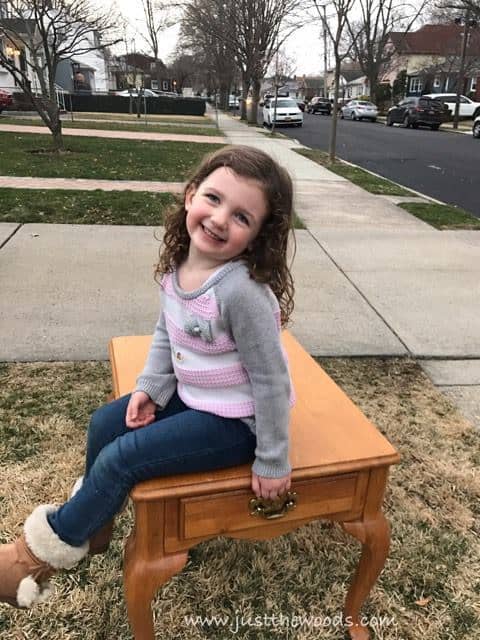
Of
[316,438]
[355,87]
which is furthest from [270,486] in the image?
[355,87]

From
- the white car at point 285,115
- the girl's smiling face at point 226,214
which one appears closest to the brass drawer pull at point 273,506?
the girl's smiling face at point 226,214

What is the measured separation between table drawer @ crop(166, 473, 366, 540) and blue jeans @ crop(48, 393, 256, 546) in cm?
9

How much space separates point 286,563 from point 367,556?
1.39 ft

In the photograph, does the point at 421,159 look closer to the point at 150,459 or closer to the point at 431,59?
the point at 150,459

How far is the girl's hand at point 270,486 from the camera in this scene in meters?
1.49

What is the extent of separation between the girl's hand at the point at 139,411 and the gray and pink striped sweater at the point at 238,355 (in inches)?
7.2

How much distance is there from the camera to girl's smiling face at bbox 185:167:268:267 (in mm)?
1483

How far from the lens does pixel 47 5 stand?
482 inches

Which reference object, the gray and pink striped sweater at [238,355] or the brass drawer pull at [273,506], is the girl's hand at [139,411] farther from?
the brass drawer pull at [273,506]

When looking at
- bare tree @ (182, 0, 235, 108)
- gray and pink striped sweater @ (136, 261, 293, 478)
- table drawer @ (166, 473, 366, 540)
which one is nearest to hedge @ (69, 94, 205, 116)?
bare tree @ (182, 0, 235, 108)

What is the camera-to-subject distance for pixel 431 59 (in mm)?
56969

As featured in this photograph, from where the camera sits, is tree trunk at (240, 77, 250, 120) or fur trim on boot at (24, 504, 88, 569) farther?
tree trunk at (240, 77, 250, 120)

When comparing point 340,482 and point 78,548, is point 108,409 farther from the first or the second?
point 340,482

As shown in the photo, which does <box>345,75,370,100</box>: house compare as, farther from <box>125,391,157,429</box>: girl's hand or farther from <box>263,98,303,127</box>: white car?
<box>125,391,157,429</box>: girl's hand
